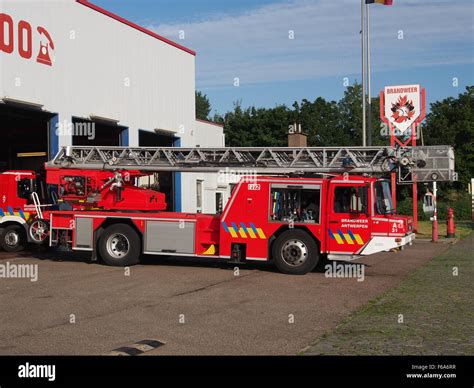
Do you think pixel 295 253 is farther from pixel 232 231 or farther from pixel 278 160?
pixel 278 160

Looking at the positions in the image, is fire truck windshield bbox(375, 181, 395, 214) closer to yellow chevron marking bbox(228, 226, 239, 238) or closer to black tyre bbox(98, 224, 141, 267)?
yellow chevron marking bbox(228, 226, 239, 238)

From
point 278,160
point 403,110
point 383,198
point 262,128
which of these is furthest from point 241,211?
point 262,128

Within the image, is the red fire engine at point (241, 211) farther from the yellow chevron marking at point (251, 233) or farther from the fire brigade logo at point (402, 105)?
the fire brigade logo at point (402, 105)

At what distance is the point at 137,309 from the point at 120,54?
18125 millimetres

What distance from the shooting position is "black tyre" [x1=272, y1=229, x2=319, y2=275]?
1478 centimetres

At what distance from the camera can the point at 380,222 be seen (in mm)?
14469

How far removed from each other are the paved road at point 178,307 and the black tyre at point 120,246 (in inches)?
14.3

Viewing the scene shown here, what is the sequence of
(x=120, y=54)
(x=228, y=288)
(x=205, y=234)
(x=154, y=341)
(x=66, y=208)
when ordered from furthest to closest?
(x=120, y=54)
(x=66, y=208)
(x=205, y=234)
(x=228, y=288)
(x=154, y=341)

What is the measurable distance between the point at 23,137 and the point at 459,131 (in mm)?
45261

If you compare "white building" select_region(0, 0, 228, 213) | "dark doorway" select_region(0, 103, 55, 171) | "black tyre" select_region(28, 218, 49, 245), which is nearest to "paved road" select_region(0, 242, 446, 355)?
"black tyre" select_region(28, 218, 49, 245)

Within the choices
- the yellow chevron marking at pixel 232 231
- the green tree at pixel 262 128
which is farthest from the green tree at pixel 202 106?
the yellow chevron marking at pixel 232 231

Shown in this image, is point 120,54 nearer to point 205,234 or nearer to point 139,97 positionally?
point 139,97

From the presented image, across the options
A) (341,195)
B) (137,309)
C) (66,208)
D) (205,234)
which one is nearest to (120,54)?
(66,208)
